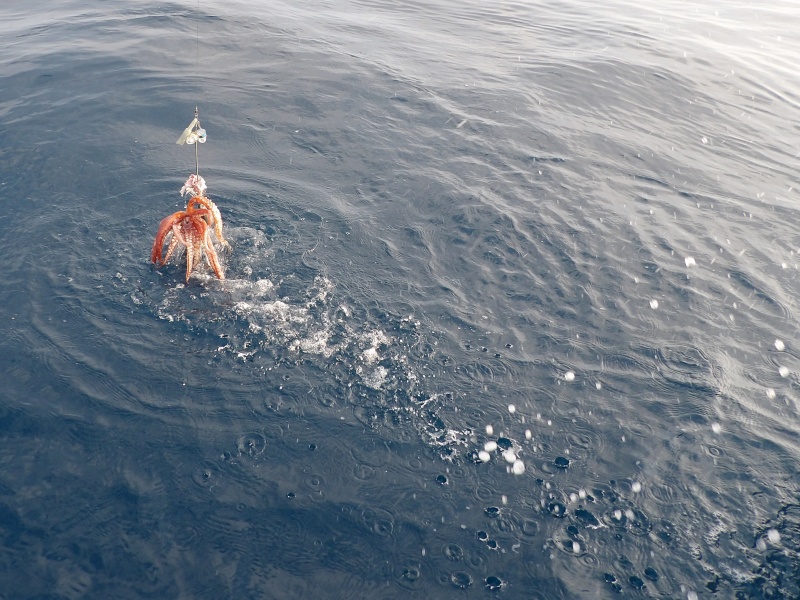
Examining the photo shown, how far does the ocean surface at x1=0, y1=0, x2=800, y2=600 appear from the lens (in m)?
7.11

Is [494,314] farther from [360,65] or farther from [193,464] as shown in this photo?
[360,65]

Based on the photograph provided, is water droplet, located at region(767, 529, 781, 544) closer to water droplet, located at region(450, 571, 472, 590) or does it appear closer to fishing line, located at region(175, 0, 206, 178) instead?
water droplet, located at region(450, 571, 472, 590)

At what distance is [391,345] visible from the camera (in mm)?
9859

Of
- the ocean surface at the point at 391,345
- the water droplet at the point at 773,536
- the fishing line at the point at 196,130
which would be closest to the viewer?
the ocean surface at the point at 391,345

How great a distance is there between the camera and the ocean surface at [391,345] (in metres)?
7.11

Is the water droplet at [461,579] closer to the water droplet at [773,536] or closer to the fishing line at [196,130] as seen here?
the water droplet at [773,536]

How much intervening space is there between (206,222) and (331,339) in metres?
3.29

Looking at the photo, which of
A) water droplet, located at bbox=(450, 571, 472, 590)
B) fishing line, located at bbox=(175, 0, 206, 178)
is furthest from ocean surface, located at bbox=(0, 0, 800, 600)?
fishing line, located at bbox=(175, 0, 206, 178)

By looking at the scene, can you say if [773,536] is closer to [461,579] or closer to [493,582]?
[493,582]

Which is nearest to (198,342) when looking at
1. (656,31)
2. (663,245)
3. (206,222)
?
(206,222)

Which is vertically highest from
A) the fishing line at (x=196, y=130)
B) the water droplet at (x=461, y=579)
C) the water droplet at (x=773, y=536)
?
the fishing line at (x=196, y=130)

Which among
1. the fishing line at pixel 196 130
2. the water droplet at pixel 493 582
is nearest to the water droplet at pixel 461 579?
the water droplet at pixel 493 582

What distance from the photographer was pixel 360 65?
70.6 ft

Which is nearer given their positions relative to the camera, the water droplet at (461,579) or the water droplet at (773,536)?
the water droplet at (461,579)
